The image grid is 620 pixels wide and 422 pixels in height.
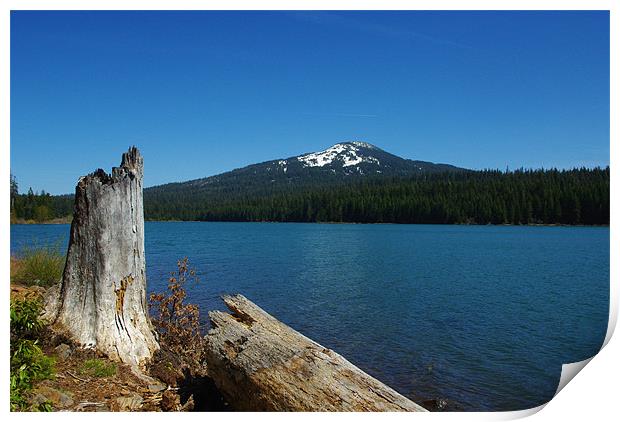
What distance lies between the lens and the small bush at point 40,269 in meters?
9.60

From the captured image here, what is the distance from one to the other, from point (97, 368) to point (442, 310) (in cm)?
906

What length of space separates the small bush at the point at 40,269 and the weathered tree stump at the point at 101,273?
5.01 meters

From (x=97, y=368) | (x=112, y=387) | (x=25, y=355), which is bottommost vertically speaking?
(x=112, y=387)

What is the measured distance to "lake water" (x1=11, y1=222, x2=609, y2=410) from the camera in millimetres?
7719

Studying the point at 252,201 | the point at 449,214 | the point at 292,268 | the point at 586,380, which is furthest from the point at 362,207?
the point at 586,380

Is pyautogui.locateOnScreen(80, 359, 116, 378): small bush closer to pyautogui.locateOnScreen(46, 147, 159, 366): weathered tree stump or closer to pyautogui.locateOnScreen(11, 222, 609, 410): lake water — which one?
pyautogui.locateOnScreen(46, 147, 159, 366): weathered tree stump

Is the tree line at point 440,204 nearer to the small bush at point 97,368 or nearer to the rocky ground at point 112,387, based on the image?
the rocky ground at point 112,387

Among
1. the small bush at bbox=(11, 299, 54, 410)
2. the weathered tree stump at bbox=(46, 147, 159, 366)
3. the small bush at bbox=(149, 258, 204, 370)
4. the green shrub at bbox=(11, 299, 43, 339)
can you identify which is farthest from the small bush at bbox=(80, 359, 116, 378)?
the small bush at bbox=(149, 258, 204, 370)

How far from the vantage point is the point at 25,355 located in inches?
175

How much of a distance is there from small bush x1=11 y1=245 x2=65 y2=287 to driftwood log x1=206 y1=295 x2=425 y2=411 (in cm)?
615

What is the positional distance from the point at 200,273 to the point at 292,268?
15.0 ft

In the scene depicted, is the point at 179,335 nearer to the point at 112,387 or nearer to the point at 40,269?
the point at 112,387

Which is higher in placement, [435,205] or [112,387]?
[435,205]
